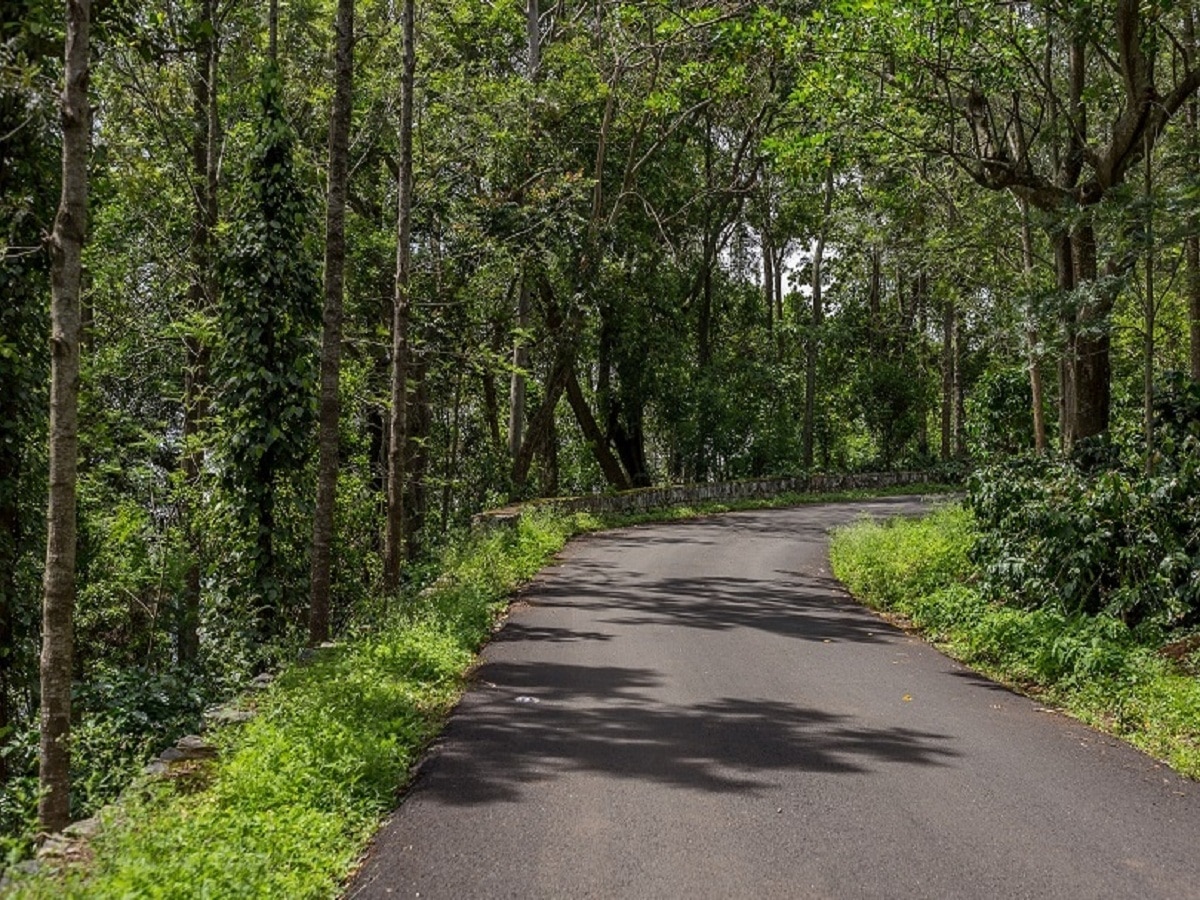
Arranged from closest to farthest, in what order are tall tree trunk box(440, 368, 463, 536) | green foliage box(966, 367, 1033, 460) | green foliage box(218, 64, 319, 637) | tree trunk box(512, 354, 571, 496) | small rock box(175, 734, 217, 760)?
1. small rock box(175, 734, 217, 760)
2. green foliage box(218, 64, 319, 637)
3. tree trunk box(512, 354, 571, 496)
4. green foliage box(966, 367, 1033, 460)
5. tall tree trunk box(440, 368, 463, 536)

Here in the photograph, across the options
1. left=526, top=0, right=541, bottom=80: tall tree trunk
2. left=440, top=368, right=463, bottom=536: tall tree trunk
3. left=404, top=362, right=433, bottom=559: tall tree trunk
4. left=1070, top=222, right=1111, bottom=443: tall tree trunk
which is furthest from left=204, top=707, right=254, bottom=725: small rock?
left=526, top=0, right=541, bottom=80: tall tree trunk

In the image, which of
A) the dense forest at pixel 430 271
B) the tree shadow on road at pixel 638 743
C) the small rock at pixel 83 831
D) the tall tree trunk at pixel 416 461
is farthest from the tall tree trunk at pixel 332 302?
the tall tree trunk at pixel 416 461

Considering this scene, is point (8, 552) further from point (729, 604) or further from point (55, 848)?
point (729, 604)

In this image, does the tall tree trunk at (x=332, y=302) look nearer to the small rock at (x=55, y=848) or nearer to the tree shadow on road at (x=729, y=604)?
the tree shadow on road at (x=729, y=604)

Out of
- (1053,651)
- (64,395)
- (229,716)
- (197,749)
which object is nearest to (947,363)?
(1053,651)

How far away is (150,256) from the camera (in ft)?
59.1

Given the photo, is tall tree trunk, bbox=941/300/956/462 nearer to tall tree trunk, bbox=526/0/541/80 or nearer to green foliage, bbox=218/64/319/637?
tall tree trunk, bbox=526/0/541/80

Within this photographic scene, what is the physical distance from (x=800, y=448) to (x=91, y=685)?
30.1 meters

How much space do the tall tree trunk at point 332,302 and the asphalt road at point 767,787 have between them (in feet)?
6.97

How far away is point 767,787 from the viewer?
6074 millimetres

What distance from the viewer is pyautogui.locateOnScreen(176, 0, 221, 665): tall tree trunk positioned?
49.5 feet

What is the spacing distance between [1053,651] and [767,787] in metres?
4.29

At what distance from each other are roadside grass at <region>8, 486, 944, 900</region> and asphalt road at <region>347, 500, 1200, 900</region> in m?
0.26

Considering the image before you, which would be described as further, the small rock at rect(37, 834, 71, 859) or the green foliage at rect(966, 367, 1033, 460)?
the green foliage at rect(966, 367, 1033, 460)
